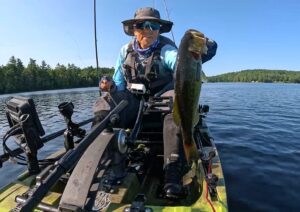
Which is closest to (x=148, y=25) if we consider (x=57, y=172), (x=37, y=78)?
(x=57, y=172)

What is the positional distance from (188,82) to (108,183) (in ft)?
5.69

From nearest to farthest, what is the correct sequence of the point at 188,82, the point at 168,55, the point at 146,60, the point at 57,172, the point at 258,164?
the point at 57,172 < the point at 188,82 < the point at 168,55 < the point at 146,60 < the point at 258,164

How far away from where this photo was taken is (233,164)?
25.3ft

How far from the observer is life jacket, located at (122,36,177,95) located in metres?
5.22

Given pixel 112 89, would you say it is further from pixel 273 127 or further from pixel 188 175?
pixel 273 127

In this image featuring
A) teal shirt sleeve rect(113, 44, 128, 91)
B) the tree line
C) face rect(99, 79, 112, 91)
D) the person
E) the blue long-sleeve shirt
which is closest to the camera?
the blue long-sleeve shirt

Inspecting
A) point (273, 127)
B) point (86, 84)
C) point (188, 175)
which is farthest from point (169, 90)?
point (86, 84)

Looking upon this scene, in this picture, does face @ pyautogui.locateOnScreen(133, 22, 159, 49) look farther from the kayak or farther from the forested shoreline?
the forested shoreline

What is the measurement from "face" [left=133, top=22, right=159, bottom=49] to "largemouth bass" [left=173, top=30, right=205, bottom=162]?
264 centimetres

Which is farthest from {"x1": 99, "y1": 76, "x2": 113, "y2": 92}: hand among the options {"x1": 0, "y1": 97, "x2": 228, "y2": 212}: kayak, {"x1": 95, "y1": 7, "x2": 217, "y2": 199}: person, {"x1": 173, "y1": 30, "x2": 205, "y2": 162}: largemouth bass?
{"x1": 173, "y1": 30, "x2": 205, "y2": 162}: largemouth bass

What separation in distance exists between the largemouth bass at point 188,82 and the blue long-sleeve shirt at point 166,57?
0.72m

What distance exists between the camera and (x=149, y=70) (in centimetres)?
521

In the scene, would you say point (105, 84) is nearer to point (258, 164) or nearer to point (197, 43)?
point (197, 43)

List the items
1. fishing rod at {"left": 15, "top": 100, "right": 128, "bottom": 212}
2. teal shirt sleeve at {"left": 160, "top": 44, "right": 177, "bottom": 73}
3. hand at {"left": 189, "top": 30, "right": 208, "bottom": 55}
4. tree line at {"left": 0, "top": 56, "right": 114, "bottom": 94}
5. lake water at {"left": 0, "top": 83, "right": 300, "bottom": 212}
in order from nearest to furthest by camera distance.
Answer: fishing rod at {"left": 15, "top": 100, "right": 128, "bottom": 212}
hand at {"left": 189, "top": 30, "right": 208, "bottom": 55}
teal shirt sleeve at {"left": 160, "top": 44, "right": 177, "bottom": 73}
lake water at {"left": 0, "top": 83, "right": 300, "bottom": 212}
tree line at {"left": 0, "top": 56, "right": 114, "bottom": 94}
